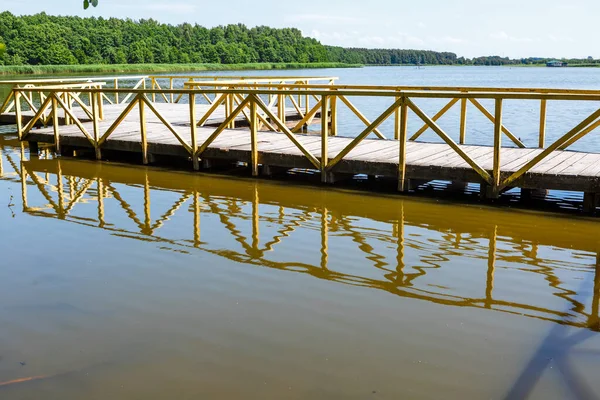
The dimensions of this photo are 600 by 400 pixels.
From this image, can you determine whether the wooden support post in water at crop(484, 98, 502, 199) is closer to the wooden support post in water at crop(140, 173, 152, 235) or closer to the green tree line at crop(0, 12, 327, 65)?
the wooden support post in water at crop(140, 173, 152, 235)

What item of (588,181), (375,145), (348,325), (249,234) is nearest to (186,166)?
(375,145)

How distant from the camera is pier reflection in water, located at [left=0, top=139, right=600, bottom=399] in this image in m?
3.72

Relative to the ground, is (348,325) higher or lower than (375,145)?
lower

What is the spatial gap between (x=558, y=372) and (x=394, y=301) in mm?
1400

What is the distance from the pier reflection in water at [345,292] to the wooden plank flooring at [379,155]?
0.41 m

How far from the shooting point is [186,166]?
11.2 m

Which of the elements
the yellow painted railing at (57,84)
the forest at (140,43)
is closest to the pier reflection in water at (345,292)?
the yellow painted railing at (57,84)

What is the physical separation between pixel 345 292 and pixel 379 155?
4434 mm

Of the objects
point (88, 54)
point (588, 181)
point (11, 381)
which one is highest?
point (88, 54)

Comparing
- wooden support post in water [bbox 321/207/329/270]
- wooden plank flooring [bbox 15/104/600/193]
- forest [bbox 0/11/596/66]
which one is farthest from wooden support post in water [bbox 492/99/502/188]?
forest [bbox 0/11/596/66]

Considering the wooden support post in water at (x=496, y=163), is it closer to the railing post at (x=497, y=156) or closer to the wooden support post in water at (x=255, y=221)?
the railing post at (x=497, y=156)

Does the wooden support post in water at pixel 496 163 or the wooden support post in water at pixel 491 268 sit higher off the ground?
the wooden support post in water at pixel 496 163

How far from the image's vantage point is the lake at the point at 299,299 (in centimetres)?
372

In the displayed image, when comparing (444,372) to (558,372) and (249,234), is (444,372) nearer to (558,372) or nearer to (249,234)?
(558,372)
